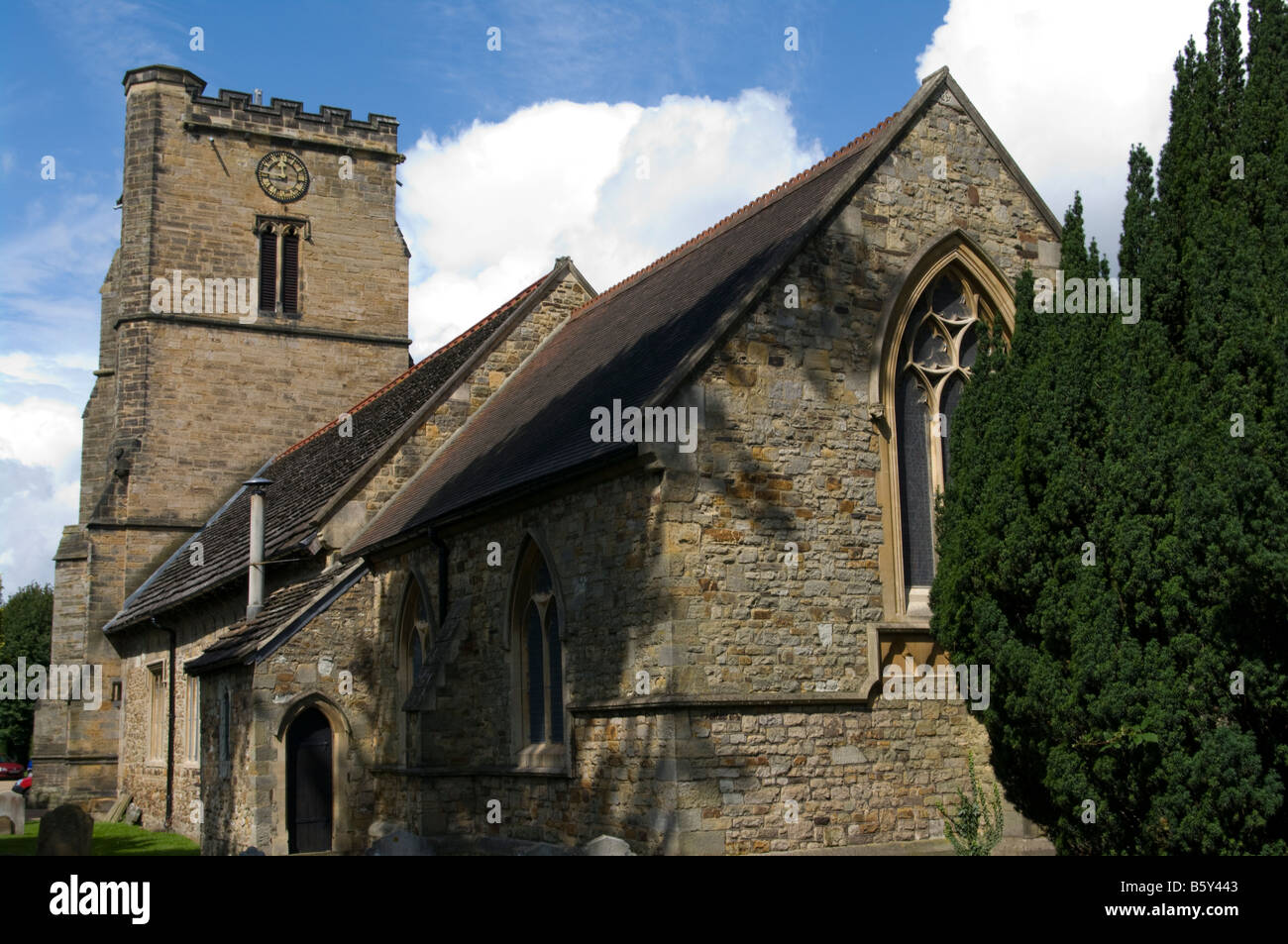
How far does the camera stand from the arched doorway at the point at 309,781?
16853 mm

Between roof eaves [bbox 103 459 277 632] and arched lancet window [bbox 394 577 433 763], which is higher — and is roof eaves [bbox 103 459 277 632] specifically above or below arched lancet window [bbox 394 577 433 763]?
above

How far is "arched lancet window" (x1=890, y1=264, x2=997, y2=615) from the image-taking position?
12.8 metres

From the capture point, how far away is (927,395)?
13289 mm

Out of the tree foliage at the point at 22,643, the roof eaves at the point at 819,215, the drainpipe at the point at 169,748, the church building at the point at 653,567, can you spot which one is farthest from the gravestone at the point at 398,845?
the tree foliage at the point at 22,643

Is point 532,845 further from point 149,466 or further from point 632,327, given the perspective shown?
point 149,466

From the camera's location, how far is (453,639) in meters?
15.3

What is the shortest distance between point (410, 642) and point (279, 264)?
631 inches

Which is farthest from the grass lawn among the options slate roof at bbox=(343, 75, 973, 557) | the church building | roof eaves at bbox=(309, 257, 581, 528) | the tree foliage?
the tree foliage

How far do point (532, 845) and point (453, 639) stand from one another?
3.05 metres

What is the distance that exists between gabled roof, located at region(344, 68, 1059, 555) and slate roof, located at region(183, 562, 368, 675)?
0.53 m

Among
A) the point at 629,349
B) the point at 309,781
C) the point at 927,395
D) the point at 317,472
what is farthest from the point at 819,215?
the point at 317,472

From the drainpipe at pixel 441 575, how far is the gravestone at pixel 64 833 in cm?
732

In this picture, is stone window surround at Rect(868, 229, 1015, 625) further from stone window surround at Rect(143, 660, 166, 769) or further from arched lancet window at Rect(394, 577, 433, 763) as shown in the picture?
stone window surround at Rect(143, 660, 166, 769)
